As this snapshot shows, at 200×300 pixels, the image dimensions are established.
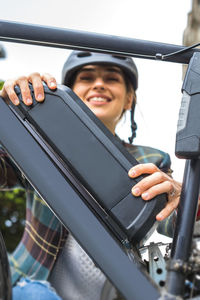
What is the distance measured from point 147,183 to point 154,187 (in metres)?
0.02

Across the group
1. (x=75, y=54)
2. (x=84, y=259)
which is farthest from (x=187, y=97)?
(x=75, y=54)

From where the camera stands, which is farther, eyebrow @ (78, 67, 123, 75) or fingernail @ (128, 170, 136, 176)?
eyebrow @ (78, 67, 123, 75)

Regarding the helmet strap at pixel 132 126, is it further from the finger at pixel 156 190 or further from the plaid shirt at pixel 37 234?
the finger at pixel 156 190

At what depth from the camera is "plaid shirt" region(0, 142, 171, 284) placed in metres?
2.00

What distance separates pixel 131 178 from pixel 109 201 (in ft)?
0.28

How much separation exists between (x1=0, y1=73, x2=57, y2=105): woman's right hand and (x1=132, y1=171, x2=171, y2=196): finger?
0.35 metres

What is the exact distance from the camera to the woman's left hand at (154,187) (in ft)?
3.36

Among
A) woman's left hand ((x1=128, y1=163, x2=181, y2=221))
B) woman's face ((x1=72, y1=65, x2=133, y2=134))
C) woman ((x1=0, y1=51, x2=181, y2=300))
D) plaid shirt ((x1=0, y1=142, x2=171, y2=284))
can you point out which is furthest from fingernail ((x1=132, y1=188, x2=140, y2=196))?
woman's face ((x1=72, y1=65, x2=133, y2=134))

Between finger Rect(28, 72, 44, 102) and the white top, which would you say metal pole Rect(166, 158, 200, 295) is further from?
the white top

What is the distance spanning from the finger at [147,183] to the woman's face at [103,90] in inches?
48.5

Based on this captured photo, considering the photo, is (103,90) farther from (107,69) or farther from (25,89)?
(25,89)

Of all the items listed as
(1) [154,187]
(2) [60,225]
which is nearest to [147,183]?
(1) [154,187]

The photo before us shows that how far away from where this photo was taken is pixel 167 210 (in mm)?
1040

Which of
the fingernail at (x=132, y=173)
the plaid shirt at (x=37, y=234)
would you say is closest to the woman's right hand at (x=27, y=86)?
the fingernail at (x=132, y=173)
